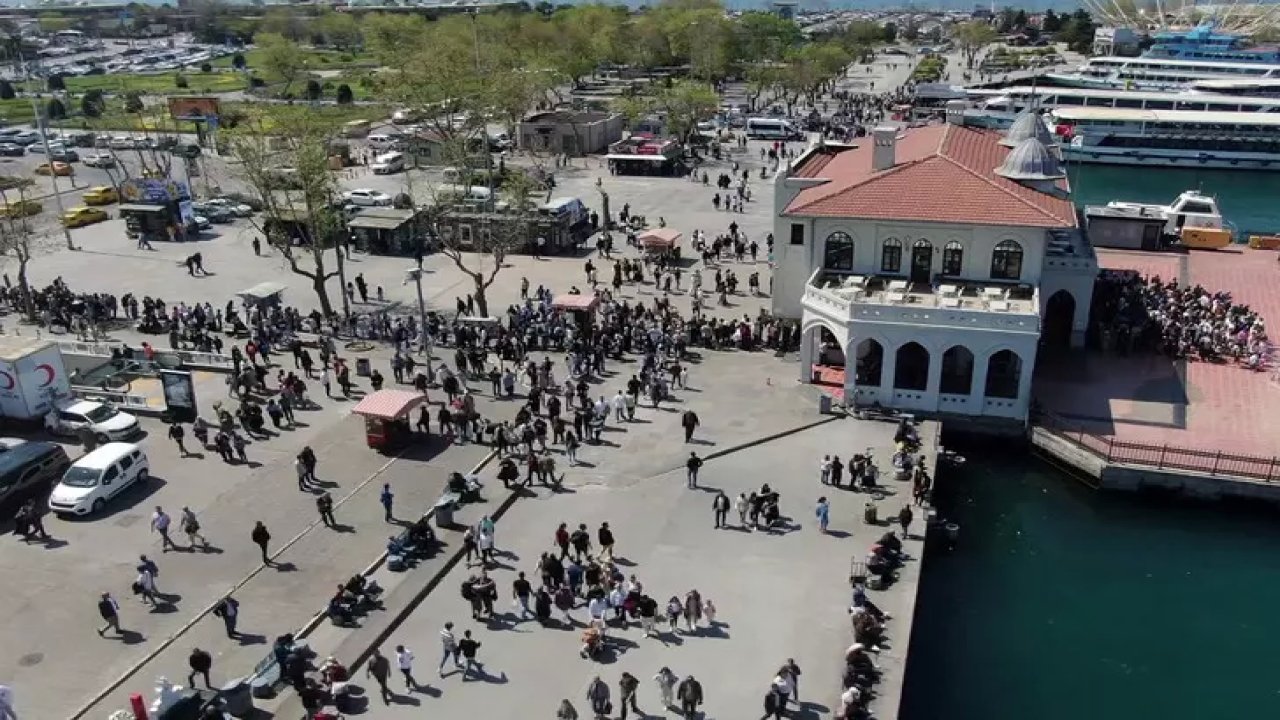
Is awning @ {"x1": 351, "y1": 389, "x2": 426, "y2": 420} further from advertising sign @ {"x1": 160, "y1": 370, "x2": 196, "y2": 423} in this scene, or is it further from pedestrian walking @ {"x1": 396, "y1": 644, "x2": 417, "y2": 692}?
pedestrian walking @ {"x1": 396, "y1": 644, "x2": 417, "y2": 692}

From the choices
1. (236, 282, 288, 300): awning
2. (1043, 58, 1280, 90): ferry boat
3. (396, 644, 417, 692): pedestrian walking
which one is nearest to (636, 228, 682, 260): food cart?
→ (236, 282, 288, 300): awning

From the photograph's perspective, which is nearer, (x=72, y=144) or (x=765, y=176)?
(x=765, y=176)

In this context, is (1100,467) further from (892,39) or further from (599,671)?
(892,39)

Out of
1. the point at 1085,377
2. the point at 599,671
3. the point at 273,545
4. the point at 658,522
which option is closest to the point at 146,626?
the point at 273,545

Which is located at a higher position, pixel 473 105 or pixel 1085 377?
pixel 473 105

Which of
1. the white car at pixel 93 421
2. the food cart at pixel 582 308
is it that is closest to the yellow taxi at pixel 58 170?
the white car at pixel 93 421

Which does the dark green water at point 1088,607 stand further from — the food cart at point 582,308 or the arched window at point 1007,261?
the food cart at point 582,308

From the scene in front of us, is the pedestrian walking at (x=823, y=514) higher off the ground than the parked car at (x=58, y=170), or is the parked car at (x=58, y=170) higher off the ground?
the parked car at (x=58, y=170)
